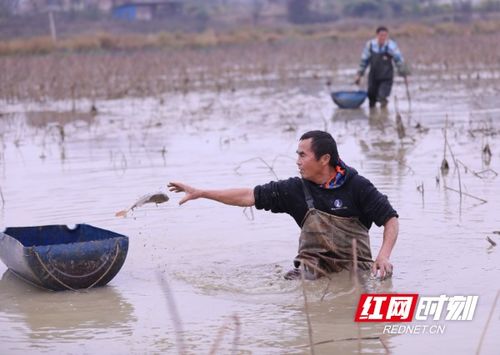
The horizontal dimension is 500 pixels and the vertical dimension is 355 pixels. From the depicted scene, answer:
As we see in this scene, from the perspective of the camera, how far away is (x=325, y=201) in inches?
275

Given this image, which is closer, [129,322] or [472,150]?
[129,322]

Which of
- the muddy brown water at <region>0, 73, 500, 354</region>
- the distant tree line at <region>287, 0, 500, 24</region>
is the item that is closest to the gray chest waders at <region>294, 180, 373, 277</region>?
the muddy brown water at <region>0, 73, 500, 354</region>

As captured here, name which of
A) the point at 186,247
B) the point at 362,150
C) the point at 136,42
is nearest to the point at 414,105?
the point at 362,150

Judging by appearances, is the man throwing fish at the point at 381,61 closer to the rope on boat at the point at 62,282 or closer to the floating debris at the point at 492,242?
the floating debris at the point at 492,242

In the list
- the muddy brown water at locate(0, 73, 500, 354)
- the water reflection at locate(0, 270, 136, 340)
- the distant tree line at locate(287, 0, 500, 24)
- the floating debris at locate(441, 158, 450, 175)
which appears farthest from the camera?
the distant tree line at locate(287, 0, 500, 24)

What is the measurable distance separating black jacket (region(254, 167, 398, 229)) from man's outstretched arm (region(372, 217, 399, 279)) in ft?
0.51

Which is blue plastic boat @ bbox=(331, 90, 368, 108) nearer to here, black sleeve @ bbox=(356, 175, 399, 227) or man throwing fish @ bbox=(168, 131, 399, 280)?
man throwing fish @ bbox=(168, 131, 399, 280)

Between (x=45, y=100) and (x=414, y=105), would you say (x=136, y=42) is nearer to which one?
(x=45, y=100)

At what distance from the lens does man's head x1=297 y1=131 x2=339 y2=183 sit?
685 cm

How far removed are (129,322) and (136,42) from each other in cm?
3890

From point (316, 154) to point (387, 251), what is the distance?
798mm

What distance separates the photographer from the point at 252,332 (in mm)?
6125

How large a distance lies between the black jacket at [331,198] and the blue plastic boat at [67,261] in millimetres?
1062

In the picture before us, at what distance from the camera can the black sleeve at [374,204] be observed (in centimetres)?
681
